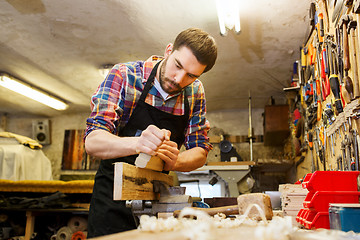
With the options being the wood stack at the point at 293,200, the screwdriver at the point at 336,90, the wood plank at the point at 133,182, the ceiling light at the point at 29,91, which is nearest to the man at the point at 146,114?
the wood plank at the point at 133,182

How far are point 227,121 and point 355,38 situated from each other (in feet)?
19.8

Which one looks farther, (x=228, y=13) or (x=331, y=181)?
(x=228, y=13)

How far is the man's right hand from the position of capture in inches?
47.8

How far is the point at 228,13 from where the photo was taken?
3578 millimetres

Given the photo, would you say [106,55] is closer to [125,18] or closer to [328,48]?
[125,18]

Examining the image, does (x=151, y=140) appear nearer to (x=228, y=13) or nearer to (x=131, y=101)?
(x=131, y=101)

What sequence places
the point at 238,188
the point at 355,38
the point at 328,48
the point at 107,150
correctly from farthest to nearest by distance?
the point at 238,188, the point at 328,48, the point at 355,38, the point at 107,150

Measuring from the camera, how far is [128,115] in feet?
5.67

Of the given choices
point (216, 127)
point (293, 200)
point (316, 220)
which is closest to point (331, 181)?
point (316, 220)

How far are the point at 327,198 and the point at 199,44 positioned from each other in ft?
3.09

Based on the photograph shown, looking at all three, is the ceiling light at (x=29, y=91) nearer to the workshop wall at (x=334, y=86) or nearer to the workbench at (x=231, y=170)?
the workbench at (x=231, y=170)

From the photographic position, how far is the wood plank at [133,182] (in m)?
1.11

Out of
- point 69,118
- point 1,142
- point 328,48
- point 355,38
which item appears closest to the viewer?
point 355,38

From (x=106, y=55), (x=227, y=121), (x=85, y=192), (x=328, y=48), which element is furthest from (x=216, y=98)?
(x=328, y=48)
